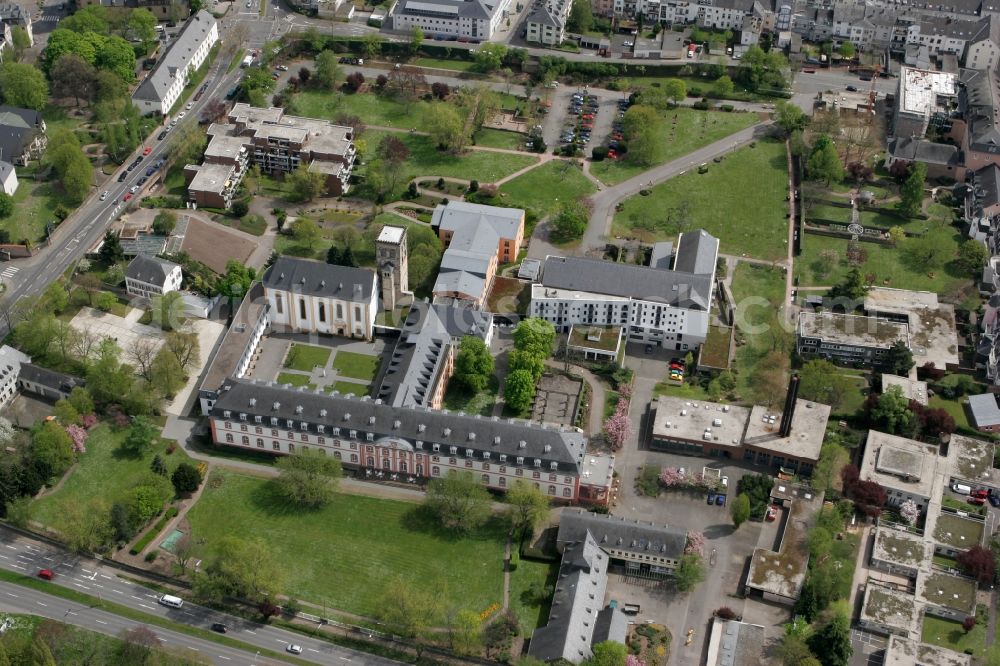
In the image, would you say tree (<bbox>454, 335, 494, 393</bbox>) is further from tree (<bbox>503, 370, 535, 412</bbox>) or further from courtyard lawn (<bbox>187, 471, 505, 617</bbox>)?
courtyard lawn (<bbox>187, 471, 505, 617</bbox>)

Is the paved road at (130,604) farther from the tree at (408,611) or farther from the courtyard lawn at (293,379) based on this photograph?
the courtyard lawn at (293,379)

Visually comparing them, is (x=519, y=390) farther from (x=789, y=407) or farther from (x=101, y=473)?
(x=101, y=473)

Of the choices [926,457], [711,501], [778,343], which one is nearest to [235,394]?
[711,501]

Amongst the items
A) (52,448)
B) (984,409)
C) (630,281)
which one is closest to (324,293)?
(52,448)

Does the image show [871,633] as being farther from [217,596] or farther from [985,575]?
[217,596]

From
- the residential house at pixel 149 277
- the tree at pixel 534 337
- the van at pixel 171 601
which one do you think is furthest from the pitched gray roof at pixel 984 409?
the residential house at pixel 149 277
